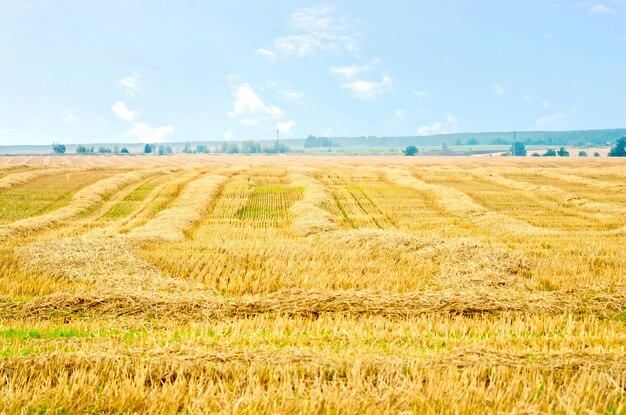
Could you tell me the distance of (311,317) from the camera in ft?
31.4

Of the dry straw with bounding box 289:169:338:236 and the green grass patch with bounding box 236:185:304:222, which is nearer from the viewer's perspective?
the dry straw with bounding box 289:169:338:236

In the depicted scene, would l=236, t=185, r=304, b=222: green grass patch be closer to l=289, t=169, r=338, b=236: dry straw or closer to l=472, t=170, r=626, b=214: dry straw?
l=289, t=169, r=338, b=236: dry straw

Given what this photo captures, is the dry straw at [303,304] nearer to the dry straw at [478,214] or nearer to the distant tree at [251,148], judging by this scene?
the dry straw at [478,214]

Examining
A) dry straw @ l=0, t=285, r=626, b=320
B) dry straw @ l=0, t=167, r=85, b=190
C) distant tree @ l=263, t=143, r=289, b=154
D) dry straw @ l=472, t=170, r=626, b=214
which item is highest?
distant tree @ l=263, t=143, r=289, b=154

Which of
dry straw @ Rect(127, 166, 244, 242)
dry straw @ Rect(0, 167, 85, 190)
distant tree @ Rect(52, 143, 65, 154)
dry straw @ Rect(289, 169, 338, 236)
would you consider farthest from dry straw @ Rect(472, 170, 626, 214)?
distant tree @ Rect(52, 143, 65, 154)

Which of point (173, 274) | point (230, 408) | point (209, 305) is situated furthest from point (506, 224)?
point (230, 408)

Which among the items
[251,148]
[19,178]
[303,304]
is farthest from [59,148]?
[303,304]

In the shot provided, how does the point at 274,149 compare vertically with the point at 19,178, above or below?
above

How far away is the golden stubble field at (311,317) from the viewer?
5.46 metres

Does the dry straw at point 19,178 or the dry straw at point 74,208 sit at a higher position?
the dry straw at point 19,178

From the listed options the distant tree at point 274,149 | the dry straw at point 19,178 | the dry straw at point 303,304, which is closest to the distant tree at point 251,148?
the distant tree at point 274,149

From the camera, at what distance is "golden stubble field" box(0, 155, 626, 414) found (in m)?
5.46

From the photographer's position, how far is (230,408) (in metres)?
5.18

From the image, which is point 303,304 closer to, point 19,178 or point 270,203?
point 270,203
